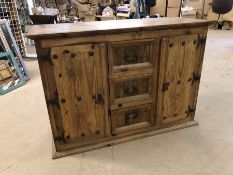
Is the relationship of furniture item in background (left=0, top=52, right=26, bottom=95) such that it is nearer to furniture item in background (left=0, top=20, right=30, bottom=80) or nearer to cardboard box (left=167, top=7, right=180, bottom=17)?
furniture item in background (left=0, top=20, right=30, bottom=80)

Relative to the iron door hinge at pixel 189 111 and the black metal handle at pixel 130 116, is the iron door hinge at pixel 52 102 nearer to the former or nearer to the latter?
the black metal handle at pixel 130 116

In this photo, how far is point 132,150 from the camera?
155 centimetres

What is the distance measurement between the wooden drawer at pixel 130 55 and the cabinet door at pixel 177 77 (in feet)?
0.31

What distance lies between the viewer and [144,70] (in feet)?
4.84

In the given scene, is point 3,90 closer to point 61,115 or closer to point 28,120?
point 28,120

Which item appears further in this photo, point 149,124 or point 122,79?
point 149,124

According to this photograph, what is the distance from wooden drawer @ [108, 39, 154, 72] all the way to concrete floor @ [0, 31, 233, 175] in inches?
23.7

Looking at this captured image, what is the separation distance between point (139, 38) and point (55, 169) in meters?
1.02

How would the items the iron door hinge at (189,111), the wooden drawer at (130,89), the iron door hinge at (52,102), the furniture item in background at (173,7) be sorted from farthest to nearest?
the furniture item in background at (173,7), the iron door hinge at (189,111), the wooden drawer at (130,89), the iron door hinge at (52,102)

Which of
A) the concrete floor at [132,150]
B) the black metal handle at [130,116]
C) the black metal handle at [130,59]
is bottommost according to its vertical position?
the concrete floor at [132,150]

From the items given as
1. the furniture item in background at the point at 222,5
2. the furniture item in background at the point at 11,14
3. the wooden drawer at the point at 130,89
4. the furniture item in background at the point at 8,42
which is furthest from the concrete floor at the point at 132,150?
the furniture item in background at the point at 222,5

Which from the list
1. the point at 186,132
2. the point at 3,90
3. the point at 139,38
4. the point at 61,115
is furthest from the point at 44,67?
the point at 3,90

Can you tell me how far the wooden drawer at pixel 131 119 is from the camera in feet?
5.19

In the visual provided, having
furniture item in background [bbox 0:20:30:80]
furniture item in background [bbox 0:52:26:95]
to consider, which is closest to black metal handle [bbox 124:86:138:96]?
furniture item in background [bbox 0:52:26:95]
